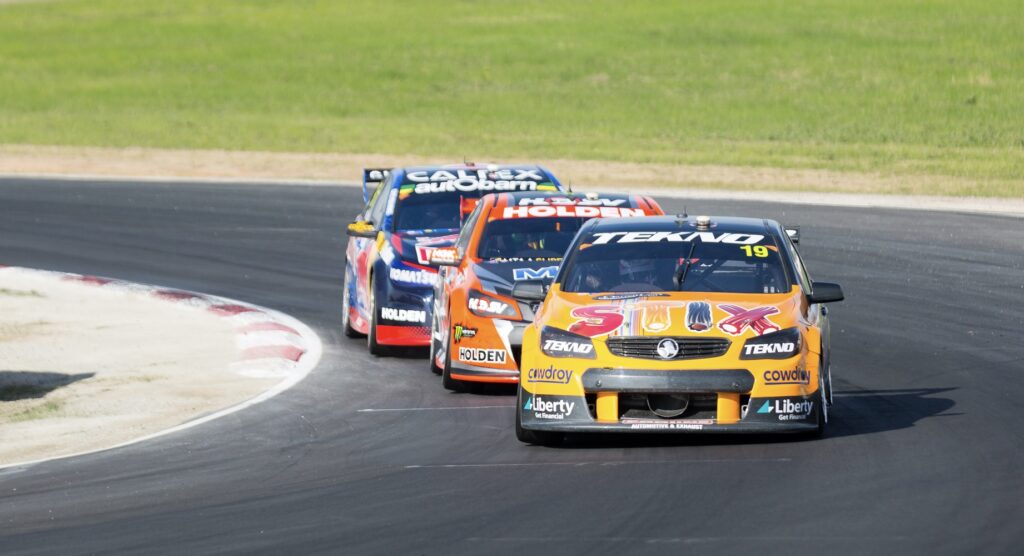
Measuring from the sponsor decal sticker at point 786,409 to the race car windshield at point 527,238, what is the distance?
380 cm

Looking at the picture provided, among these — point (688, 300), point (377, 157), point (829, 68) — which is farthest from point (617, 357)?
point (829, 68)

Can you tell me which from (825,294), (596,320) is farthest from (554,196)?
(596,320)

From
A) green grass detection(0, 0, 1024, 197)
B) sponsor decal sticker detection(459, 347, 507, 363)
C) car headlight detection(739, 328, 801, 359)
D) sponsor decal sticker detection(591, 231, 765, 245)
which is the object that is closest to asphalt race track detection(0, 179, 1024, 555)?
sponsor decal sticker detection(459, 347, 507, 363)

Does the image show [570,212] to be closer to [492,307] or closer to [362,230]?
[492,307]

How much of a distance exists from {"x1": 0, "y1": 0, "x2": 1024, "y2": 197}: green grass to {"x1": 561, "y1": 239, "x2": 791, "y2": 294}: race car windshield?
20.6m

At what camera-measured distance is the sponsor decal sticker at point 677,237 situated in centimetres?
1146

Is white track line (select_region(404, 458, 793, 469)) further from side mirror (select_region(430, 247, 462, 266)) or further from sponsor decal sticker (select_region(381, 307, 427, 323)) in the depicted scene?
sponsor decal sticker (select_region(381, 307, 427, 323))

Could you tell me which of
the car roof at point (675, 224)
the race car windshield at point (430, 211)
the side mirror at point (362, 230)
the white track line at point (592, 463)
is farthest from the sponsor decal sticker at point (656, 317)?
the race car windshield at point (430, 211)

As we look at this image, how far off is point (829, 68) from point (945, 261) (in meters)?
35.4

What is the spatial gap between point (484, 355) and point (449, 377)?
1.23ft

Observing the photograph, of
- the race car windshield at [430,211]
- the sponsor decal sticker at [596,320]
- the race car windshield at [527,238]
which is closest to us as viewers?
the sponsor decal sticker at [596,320]

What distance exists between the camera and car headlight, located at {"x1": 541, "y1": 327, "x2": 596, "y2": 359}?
33.6 feet

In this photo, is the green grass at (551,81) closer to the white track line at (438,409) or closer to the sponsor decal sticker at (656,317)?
the white track line at (438,409)

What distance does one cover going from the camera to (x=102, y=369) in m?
14.2
